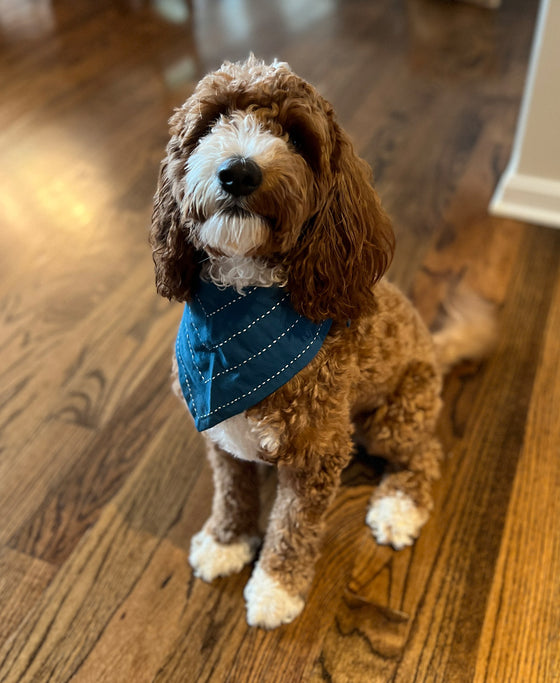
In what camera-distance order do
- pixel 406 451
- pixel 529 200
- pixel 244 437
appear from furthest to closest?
pixel 529 200 → pixel 406 451 → pixel 244 437

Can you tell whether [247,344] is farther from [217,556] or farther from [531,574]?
[531,574]

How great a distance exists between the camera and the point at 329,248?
97 centimetres

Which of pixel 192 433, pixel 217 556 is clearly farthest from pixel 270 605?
pixel 192 433

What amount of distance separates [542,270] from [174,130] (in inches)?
56.4

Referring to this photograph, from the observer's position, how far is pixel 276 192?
2.88ft

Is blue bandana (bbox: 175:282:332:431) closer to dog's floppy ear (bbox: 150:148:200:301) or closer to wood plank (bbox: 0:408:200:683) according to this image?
dog's floppy ear (bbox: 150:148:200:301)

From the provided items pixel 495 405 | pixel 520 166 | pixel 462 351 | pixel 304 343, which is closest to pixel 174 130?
pixel 304 343

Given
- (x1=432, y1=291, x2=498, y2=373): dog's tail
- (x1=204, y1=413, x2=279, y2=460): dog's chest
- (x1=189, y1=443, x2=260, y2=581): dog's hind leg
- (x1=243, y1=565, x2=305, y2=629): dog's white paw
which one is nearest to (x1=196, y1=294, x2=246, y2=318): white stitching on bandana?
(x1=204, y1=413, x2=279, y2=460): dog's chest

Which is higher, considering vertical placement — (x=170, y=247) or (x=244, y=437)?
(x=170, y=247)

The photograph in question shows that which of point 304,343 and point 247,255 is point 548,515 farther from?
point 247,255

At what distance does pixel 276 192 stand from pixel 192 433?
88 cm

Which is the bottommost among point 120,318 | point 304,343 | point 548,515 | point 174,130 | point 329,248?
point 548,515

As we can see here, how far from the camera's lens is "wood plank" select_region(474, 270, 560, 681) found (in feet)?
4.04

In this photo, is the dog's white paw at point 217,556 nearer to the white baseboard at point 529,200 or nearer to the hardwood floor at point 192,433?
the hardwood floor at point 192,433
